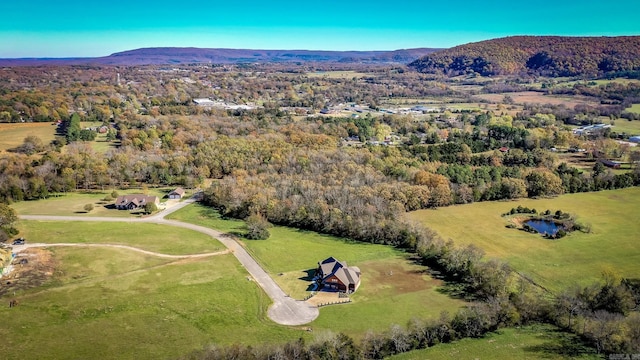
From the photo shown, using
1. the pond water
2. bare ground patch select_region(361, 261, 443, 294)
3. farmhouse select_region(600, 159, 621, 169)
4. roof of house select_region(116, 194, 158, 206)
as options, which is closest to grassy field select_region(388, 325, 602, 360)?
Result: bare ground patch select_region(361, 261, 443, 294)

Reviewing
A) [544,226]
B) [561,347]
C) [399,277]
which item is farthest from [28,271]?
[544,226]

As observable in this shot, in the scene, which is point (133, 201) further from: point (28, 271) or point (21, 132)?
point (21, 132)

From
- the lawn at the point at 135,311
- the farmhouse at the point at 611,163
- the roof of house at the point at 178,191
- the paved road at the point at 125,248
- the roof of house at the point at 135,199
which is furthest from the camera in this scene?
the farmhouse at the point at 611,163

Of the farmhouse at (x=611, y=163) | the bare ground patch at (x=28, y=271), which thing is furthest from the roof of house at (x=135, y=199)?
the farmhouse at (x=611, y=163)

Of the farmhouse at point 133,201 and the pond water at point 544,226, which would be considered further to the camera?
the farmhouse at point 133,201

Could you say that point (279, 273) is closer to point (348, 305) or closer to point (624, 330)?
point (348, 305)

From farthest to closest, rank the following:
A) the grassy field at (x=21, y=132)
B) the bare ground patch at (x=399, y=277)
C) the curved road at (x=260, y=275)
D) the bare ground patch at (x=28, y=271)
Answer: the grassy field at (x=21, y=132)
the bare ground patch at (x=399, y=277)
the bare ground patch at (x=28, y=271)
the curved road at (x=260, y=275)

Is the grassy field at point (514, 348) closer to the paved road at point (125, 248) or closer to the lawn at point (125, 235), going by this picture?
the paved road at point (125, 248)

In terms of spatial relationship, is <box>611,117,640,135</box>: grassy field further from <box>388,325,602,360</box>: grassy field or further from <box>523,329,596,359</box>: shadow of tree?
<box>388,325,602,360</box>: grassy field
